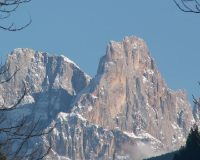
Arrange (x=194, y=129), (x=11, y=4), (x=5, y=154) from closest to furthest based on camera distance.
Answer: (x=11, y=4), (x=5, y=154), (x=194, y=129)

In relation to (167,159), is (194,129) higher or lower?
lower

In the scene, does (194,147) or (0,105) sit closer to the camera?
(0,105)

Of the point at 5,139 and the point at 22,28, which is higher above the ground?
the point at 22,28

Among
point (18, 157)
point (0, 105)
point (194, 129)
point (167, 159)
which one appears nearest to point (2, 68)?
point (0, 105)

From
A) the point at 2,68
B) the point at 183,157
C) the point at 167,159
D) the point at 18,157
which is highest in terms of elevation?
the point at 167,159

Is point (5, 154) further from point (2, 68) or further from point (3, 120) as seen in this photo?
point (2, 68)

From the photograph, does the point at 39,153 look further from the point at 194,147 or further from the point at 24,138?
the point at 194,147

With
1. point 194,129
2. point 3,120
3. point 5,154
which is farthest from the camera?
point 194,129

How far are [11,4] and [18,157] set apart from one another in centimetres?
210

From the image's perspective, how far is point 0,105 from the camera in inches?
462

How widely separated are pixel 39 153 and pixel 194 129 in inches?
749

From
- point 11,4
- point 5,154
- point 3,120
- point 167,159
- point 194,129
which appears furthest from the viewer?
point 167,159

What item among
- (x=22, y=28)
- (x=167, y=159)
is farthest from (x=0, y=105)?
(x=167, y=159)

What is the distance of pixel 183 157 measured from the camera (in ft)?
104
